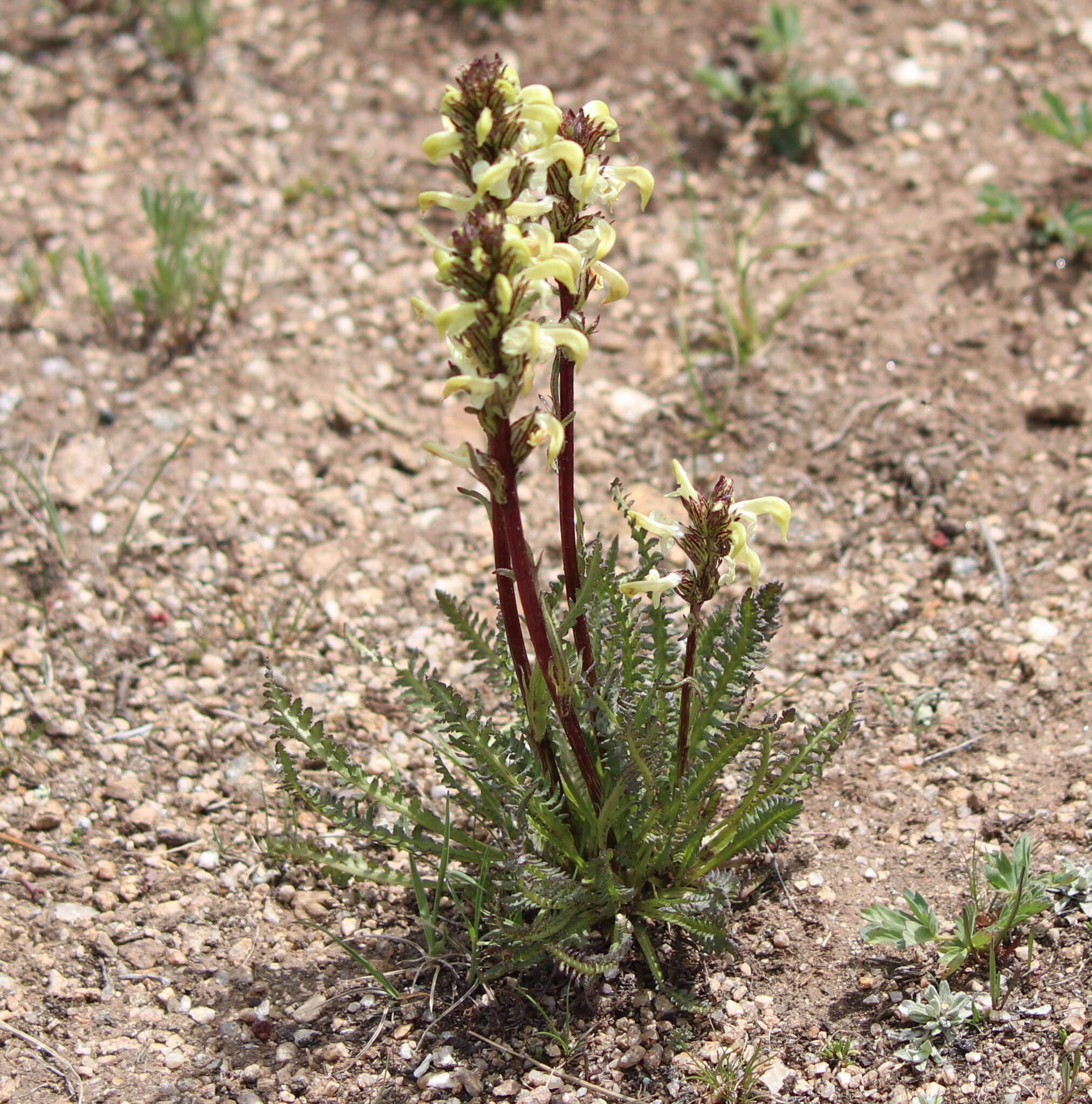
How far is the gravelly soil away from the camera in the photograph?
2.48 meters

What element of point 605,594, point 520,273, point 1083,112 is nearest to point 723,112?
point 1083,112

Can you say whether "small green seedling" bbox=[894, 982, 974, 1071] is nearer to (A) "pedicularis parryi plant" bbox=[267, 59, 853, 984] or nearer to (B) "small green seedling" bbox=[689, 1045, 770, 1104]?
(B) "small green seedling" bbox=[689, 1045, 770, 1104]

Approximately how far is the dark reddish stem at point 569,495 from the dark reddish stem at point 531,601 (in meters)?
0.09

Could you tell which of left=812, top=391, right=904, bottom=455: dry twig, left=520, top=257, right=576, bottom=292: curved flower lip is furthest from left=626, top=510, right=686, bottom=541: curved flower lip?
left=812, top=391, right=904, bottom=455: dry twig

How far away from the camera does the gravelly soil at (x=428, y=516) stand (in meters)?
2.48

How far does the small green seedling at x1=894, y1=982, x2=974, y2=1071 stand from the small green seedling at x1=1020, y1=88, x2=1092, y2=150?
10.3 feet

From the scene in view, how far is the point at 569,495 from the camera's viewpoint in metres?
2.14

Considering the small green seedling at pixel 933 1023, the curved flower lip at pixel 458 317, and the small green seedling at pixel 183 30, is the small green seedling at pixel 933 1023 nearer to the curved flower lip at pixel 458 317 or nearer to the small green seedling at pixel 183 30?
the curved flower lip at pixel 458 317

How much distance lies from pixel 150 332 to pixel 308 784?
6.68 ft

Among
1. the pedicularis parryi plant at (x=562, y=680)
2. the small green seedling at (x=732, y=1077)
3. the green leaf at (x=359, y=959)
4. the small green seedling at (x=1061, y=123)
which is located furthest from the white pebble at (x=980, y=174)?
the green leaf at (x=359, y=959)

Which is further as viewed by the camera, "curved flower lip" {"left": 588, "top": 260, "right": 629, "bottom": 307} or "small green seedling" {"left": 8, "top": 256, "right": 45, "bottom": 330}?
"small green seedling" {"left": 8, "top": 256, "right": 45, "bottom": 330}

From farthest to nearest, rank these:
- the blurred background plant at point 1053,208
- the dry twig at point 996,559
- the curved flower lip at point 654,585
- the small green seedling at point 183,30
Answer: the small green seedling at point 183,30 → the blurred background plant at point 1053,208 → the dry twig at point 996,559 → the curved flower lip at point 654,585

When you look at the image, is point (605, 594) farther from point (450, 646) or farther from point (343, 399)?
point (343, 399)

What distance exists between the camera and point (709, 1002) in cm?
250
